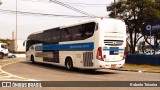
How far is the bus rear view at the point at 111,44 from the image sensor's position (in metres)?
19.2

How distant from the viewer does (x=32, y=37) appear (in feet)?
102

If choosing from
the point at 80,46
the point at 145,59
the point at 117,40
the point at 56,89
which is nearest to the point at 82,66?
the point at 80,46

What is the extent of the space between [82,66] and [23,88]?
8124 mm

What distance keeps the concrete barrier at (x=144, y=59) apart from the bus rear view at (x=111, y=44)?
7604 millimetres

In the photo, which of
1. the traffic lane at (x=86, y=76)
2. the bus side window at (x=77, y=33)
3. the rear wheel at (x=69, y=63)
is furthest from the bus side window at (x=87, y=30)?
the rear wheel at (x=69, y=63)

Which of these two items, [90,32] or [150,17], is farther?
[150,17]

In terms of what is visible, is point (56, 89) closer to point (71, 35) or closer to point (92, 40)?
point (92, 40)

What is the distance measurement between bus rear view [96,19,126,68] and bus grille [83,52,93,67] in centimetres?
60


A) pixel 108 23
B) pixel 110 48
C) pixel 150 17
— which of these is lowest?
pixel 110 48

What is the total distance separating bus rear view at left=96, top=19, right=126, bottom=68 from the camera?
19203 mm

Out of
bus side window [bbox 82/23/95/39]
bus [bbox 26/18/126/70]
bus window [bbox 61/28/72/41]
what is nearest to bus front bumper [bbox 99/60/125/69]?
bus [bbox 26/18/126/70]

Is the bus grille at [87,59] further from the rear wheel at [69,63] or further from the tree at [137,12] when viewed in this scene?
the tree at [137,12]

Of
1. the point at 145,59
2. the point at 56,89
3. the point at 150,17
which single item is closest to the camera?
the point at 56,89

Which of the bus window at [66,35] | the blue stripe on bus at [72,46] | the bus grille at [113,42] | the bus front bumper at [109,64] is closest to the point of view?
the bus front bumper at [109,64]
